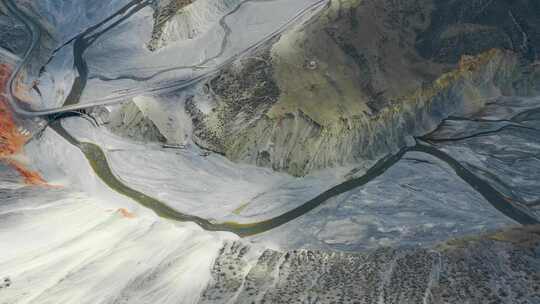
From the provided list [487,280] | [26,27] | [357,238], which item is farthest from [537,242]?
[26,27]

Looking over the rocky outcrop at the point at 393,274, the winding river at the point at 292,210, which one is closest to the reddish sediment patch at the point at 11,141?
the winding river at the point at 292,210

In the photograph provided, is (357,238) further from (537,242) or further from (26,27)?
(26,27)

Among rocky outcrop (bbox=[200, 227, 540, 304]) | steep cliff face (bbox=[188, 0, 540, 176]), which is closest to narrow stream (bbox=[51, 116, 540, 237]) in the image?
steep cliff face (bbox=[188, 0, 540, 176])

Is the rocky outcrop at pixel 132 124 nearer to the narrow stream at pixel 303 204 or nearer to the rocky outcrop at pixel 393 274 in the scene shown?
the narrow stream at pixel 303 204

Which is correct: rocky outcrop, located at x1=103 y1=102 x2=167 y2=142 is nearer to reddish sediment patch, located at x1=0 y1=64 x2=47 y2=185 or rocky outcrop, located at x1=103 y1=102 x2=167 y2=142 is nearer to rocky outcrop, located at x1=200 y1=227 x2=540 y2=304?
reddish sediment patch, located at x1=0 y1=64 x2=47 y2=185

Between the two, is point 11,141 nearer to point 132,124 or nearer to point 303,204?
point 132,124
